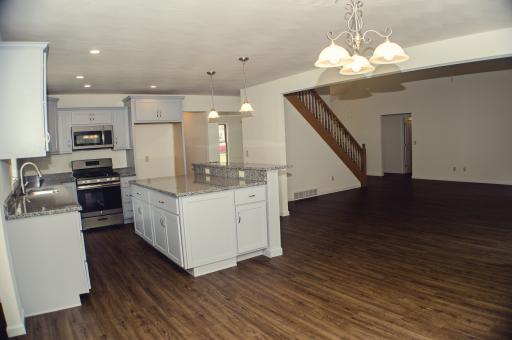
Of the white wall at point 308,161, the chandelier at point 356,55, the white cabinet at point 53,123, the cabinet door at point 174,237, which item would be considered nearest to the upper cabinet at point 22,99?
the cabinet door at point 174,237

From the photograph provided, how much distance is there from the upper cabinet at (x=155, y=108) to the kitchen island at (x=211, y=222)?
2417mm

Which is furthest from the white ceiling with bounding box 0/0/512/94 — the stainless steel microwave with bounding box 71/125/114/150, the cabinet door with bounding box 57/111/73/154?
the stainless steel microwave with bounding box 71/125/114/150

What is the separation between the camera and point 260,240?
13.6 ft

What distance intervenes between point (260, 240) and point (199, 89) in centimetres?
372

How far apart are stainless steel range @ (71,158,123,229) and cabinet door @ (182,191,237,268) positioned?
300 centimetres

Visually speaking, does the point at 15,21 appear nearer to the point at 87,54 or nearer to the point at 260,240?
the point at 87,54

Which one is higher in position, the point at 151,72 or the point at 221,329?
the point at 151,72

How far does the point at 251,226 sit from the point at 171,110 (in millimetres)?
3618

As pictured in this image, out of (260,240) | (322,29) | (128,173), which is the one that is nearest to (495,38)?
(322,29)

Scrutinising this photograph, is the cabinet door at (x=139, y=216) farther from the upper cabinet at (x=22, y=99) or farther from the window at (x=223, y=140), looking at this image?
the window at (x=223, y=140)

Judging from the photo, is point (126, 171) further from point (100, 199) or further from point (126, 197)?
point (100, 199)

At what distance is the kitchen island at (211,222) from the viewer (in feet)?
12.0

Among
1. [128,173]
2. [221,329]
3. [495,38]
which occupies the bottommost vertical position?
[221,329]

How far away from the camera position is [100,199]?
600 centimetres
